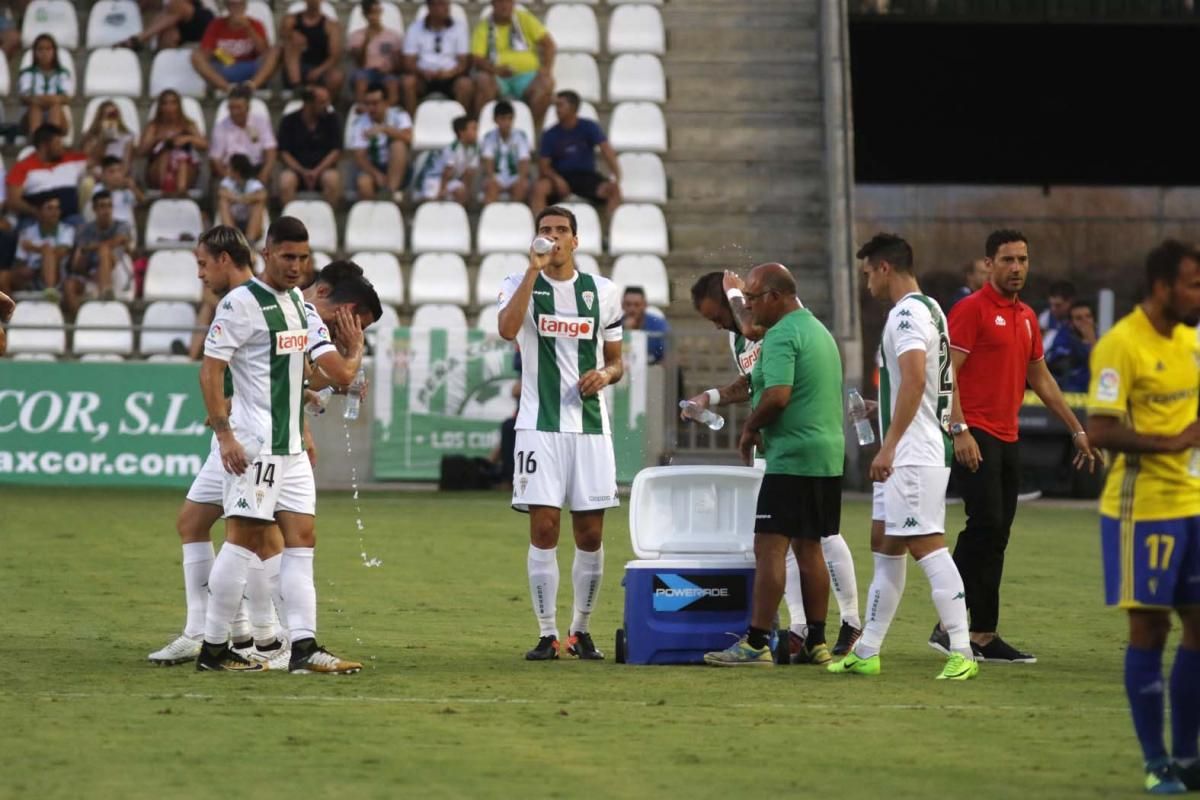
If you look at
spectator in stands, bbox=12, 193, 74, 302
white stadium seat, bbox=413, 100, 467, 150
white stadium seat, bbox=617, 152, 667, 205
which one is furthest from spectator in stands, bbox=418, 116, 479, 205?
spectator in stands, bbox=12, 193, 74, 302

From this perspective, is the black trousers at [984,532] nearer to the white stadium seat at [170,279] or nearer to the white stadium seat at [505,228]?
the white stadium seat at [505,228]

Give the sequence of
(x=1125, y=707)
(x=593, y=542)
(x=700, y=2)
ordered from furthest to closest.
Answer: (x=700, y=2)
(x=593, y=542)
(x=1125, y=707)

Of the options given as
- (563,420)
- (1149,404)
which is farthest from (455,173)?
(1149,404)

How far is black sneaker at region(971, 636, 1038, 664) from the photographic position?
10.4 meters

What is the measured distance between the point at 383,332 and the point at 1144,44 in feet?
41.9

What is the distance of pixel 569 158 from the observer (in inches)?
945

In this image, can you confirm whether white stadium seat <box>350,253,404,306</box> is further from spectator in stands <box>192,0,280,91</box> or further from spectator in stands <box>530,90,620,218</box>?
spectator in stands <box>192,0,280,91</box>

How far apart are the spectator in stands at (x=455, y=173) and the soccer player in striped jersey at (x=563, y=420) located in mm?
13853

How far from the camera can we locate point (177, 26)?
2627 centimetres

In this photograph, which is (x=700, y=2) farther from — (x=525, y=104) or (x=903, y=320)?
(x=903, y=320)

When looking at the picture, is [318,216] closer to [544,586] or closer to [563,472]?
[563,472]

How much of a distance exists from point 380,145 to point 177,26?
3685 millimetres

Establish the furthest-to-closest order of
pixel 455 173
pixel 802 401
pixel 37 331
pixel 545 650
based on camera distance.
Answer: pixel 455 173 → pixel 37 331 → pixel 545 650 → pixel 802 401

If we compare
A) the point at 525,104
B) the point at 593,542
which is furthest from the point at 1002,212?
the point at 593,542
